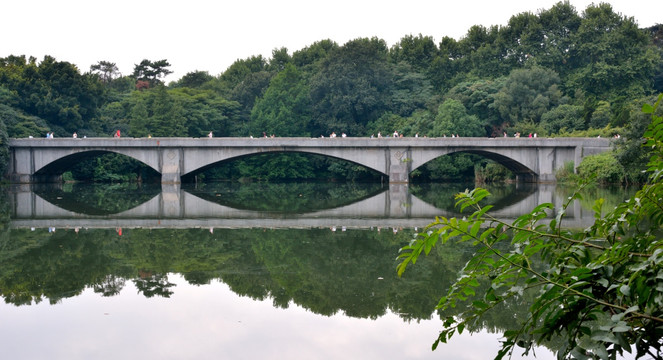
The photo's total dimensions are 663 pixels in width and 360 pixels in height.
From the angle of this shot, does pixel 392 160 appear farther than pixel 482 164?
No

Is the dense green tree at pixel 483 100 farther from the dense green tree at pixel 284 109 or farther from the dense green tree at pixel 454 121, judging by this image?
the dense green tree at pixel 284 109

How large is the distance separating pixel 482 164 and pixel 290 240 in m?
37.7

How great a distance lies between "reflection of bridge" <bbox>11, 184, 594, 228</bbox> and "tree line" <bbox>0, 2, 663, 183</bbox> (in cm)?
2420

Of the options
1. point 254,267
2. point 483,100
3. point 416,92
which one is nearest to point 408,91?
point 416,92

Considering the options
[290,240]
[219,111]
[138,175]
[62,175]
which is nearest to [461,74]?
[219,111]

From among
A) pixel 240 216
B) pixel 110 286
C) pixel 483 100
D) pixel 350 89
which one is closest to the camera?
A: pixel 110 286

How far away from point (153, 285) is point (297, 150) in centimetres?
3276

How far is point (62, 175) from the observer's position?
52.4 metres

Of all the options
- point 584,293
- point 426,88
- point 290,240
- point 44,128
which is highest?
point 426,88

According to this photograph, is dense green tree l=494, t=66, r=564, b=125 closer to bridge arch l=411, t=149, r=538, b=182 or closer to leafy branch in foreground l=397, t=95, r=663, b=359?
bridge arch l=411, t=149, r=538, b=182

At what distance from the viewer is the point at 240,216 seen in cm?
2219

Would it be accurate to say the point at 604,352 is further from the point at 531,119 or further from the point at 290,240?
→ the point at 531,119

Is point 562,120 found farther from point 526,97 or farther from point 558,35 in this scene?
point 558,35

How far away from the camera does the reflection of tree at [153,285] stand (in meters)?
10.2
